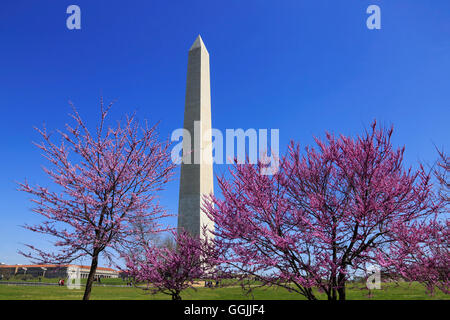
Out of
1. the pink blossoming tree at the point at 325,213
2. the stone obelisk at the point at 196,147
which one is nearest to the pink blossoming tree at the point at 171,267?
the pink blossoming tree at the point at 325,213

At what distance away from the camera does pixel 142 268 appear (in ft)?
35.2

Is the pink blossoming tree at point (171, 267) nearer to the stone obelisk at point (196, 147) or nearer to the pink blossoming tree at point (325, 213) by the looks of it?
the pink blossoming tree at point (325, 213)

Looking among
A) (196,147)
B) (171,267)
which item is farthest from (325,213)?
(196,147)

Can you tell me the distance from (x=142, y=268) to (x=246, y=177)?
5238 mm

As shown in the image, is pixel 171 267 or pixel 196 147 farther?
pixel 196 147

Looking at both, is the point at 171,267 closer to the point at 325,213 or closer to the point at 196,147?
the point at 325,213

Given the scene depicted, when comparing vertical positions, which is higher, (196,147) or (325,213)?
(196,147)

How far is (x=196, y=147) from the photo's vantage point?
1091 inches

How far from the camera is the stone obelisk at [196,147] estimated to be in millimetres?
27469

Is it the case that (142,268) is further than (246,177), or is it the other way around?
(142,268)

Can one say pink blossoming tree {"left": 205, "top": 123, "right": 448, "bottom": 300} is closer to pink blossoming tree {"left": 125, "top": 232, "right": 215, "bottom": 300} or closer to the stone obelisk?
pink blossoming tree {"left": 125, "top": 232, "right": 215, "bottom": 300}
